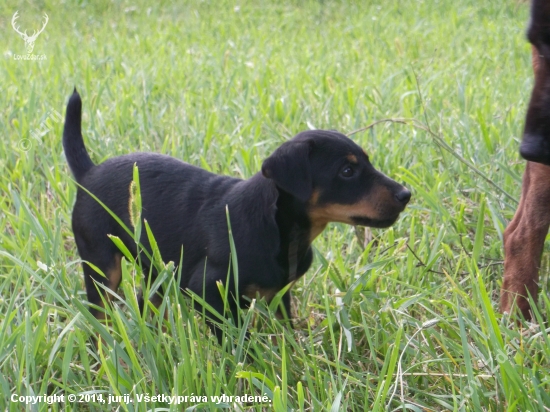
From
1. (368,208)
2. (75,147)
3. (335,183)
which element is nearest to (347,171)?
(335,183)

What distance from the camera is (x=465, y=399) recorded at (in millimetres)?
1954

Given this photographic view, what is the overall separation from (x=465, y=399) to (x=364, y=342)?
72cm

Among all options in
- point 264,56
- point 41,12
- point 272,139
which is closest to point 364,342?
point 272,139

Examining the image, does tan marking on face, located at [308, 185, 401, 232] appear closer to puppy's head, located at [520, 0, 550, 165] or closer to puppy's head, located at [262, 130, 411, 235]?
puppy's head, located at [262, 130, 411, 235]

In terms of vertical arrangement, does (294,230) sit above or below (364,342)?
above

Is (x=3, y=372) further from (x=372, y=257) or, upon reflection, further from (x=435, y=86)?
(x=435, y=86)

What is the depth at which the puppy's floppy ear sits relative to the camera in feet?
8.78

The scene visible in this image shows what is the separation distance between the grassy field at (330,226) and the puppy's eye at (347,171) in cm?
35

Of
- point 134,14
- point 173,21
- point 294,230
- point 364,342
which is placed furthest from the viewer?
point 134,14

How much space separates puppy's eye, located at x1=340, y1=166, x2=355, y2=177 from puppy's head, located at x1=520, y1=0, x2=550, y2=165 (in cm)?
67

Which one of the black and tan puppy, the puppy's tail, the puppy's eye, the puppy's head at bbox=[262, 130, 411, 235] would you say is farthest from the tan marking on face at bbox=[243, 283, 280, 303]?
the puppy's tail

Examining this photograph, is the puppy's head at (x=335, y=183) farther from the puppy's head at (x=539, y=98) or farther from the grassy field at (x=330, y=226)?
the puppy's head at (x=539, y=98)

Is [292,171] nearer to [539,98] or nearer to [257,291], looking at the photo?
[257,291]

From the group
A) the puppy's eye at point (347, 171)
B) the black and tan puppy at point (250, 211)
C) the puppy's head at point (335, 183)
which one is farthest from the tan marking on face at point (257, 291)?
the puppy's eye at point (347, 171)
